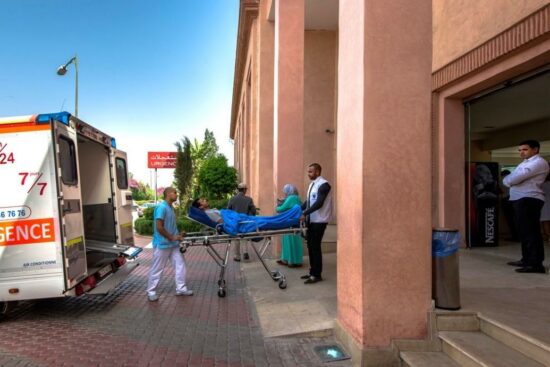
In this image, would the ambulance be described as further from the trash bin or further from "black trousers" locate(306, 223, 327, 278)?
the trash bin

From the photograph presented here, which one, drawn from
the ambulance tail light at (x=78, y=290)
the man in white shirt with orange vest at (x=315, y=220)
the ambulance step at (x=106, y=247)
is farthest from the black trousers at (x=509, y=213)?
the ambulance tail light at (x=78, y=290)

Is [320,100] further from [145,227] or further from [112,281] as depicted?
[112,281]

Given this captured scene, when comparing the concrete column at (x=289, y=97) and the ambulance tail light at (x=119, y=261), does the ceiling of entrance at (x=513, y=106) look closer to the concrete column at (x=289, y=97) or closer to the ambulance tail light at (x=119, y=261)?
the concrete column at (x=289, y=97)

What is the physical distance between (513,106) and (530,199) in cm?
545

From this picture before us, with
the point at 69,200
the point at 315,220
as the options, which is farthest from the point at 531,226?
the point at 69,200

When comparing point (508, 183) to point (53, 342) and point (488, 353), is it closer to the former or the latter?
point (488, 353)

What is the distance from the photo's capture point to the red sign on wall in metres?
21.4

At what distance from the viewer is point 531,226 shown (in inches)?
237

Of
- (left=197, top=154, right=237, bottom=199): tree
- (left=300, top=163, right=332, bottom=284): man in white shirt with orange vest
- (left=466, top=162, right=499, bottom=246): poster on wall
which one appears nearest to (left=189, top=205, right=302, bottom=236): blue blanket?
(left=300, top=163, right=332, bottom=284): man in white shirt with orange vest

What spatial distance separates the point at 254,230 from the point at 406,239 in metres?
3.07

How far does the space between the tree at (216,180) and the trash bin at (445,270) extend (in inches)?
824

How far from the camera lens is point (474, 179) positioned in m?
9.23

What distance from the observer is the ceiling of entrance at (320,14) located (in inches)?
562

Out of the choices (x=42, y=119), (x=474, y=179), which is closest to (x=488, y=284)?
(x=474, y=179)
